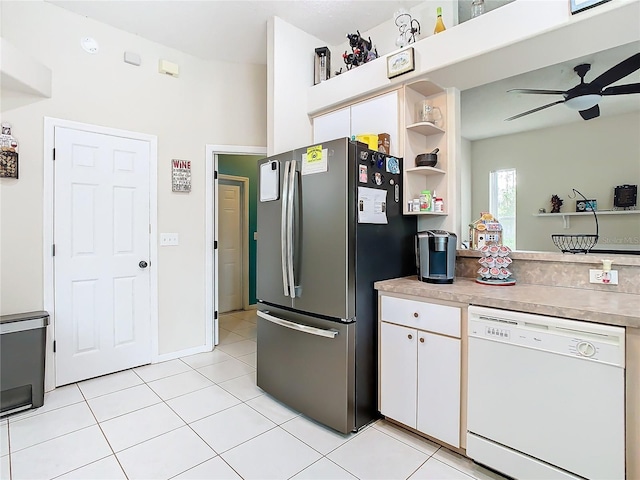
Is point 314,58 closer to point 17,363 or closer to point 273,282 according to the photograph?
point 273,282

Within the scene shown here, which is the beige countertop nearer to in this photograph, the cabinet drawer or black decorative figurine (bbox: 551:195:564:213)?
the cabinet drawer

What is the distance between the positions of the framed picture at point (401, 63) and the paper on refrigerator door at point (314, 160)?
834mm

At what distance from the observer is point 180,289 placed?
3.28m

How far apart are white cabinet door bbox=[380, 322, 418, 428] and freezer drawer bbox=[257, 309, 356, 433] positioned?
217mm

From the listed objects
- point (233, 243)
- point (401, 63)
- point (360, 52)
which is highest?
point (360, 52)

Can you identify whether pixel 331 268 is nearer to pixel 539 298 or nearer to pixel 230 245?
pixel 539 298

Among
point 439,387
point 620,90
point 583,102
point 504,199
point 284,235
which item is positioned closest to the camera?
point 439,387

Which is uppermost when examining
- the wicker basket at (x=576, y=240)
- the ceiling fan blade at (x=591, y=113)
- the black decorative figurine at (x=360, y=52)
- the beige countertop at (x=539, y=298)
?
the black decorative figurine at (x=360, y=52)

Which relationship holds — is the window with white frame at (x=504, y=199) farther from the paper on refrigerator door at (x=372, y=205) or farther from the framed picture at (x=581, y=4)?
the framed picture at (x=581, y=4)

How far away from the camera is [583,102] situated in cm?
261

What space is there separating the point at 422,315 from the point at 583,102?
226 centimetres

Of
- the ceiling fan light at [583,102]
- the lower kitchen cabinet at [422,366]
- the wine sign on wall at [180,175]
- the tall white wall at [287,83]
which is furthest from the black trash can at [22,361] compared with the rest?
the ceiling fan light at [583,102]

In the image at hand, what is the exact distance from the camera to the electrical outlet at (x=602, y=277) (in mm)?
1804

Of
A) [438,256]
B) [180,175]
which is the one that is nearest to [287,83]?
[180,175]
